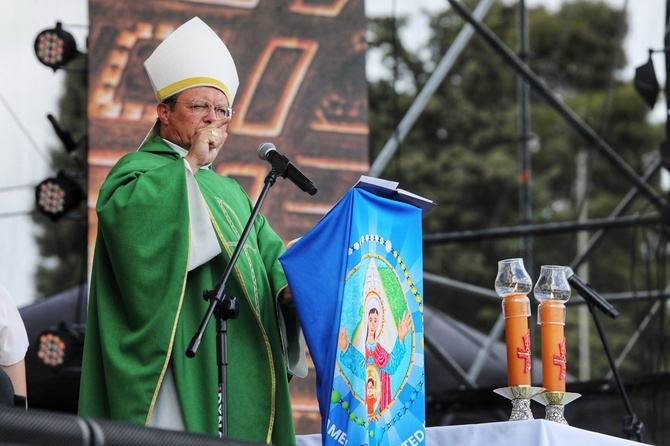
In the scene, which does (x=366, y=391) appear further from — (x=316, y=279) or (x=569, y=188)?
(x=569, y=188)

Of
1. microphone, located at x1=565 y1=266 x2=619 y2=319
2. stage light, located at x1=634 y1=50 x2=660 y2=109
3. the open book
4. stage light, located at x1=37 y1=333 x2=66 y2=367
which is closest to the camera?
the open book

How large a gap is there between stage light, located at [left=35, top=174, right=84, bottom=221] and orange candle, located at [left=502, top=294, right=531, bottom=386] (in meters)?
3.50

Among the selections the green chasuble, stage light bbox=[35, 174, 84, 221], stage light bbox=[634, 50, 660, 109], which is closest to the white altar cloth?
the green chasuble

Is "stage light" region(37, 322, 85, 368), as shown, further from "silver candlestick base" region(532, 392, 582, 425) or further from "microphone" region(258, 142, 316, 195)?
"silver candlestick base" region(532, 392, 582, 425)

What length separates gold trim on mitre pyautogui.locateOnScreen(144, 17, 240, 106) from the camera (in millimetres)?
4074

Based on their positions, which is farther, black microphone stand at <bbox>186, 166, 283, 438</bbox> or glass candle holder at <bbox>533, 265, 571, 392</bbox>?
glass candle holder at <bbox>533, 265, 571, 392</bbox>

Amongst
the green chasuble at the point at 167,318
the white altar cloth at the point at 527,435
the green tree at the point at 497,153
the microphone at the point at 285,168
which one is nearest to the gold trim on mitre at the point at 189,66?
the green chasuble at the point at 167,318

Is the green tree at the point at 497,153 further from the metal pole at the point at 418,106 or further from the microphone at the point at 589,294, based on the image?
the microphone at the point at 589,294

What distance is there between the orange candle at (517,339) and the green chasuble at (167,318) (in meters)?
0.65

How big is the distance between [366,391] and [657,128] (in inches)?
781

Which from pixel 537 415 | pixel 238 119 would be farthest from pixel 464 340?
pixel 238 119

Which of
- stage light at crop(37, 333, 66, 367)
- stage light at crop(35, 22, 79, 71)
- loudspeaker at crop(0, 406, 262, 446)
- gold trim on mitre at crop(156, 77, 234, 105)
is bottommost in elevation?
loudspeaker at crop(0, 406, 262, 446)

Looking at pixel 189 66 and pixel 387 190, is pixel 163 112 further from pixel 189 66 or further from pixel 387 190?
pixel 387 190

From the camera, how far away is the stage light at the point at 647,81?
6402 millimetres
